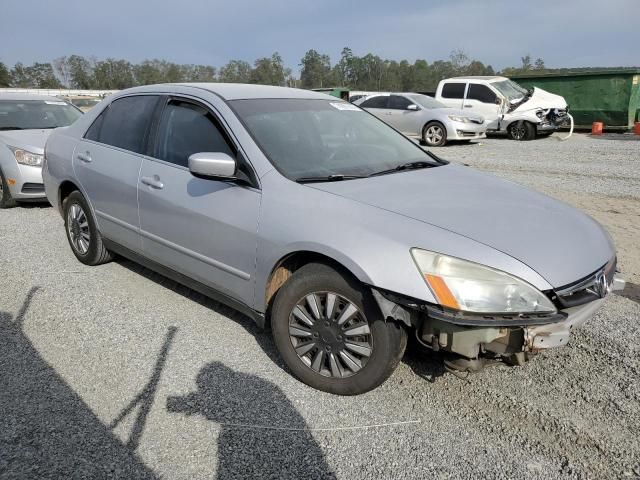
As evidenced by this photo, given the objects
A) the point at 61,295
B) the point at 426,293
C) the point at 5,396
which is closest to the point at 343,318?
the point at 426,293

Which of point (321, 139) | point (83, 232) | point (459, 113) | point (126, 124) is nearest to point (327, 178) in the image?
point (321, 139)

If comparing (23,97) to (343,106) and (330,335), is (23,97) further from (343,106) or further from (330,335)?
(330,335)

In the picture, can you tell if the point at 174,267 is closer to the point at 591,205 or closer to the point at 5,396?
the point at 5,396

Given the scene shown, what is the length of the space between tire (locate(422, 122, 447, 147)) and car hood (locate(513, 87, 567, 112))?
295 cm

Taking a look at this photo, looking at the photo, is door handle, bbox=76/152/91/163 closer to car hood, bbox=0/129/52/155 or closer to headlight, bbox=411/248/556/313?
car hood, bbox=0/129/52/155

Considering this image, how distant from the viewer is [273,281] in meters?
3.07

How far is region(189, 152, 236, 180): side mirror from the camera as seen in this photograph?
10.1 feet

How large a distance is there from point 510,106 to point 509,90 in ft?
3.10

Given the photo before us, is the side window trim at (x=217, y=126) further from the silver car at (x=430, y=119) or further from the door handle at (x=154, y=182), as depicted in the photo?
the silver car at (x=430, y=119)

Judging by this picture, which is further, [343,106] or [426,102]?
[426,102]

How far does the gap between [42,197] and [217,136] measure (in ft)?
15.4

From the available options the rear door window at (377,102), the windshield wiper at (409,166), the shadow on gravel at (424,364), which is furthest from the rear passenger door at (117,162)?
the rear door window at (377,102)

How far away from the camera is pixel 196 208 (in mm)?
3363

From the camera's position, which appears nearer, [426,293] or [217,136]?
[426,293]
